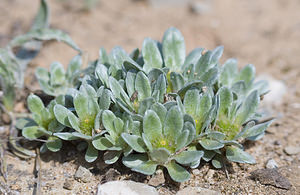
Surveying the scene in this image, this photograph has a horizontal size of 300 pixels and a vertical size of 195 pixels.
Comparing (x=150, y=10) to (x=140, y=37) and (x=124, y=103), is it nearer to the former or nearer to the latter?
(x=140, y=37)

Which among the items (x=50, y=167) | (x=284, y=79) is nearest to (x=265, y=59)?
(x=284, y=79)

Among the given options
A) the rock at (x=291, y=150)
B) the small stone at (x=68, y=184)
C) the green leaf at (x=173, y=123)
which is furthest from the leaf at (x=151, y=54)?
the rock at (x=291, y=150)

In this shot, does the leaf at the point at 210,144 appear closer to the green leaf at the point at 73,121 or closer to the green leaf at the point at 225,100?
the green leaf at the point at 225,100

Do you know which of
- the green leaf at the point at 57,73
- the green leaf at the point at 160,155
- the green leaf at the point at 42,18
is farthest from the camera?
the green leaf at the point at 42,18

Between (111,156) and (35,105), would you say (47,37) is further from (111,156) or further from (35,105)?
(111,156)

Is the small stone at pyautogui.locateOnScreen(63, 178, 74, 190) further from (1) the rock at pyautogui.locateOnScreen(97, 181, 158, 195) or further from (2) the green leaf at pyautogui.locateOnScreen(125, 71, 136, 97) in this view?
(2) the green leaf at pyautogui.locateOnScreen(125, 71, 136, 97)

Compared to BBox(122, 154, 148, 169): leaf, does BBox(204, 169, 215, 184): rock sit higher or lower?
lower

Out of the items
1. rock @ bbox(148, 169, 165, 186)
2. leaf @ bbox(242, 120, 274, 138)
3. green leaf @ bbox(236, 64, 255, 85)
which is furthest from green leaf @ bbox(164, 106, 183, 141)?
green leaf @ bbox(236, 64, 255, 85)
